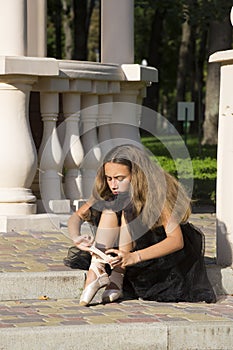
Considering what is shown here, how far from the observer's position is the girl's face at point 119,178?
721cm

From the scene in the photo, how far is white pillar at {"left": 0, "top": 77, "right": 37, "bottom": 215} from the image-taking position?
9984 mm

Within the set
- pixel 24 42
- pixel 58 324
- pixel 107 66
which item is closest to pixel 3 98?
pixel 24 42

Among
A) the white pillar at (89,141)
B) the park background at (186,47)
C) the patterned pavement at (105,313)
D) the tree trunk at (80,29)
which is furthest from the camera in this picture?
the tree trunk at (80,29)

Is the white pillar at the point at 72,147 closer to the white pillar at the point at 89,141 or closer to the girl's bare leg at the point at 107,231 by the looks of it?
the white pillar at the point at 89,141

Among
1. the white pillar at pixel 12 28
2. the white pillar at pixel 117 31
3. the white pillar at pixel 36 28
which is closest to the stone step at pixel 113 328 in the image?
the white pillar at pixel 12 28

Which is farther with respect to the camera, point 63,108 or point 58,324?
point 63,108

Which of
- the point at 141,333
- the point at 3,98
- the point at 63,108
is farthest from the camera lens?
the point at 63,108

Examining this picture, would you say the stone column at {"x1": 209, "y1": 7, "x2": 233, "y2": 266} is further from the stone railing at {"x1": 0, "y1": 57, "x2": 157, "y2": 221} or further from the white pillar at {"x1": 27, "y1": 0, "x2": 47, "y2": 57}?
the white pillar at {"x1": 27, "y1": 0, "x2": 47, "y2": 57}

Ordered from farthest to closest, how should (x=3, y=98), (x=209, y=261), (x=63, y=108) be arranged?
1. (x=63, y=108)
2. (x=3, y=98)
3. (x=209, y=261)

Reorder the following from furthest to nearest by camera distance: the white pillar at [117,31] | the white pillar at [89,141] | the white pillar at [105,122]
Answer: the white pillar at [117,31]
the white pillar at [105,122]
the white pillar at [89,141]

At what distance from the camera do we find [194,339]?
21.2ft

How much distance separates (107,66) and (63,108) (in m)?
0.59

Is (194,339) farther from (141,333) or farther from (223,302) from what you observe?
(223,302)

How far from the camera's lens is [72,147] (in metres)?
11.0
